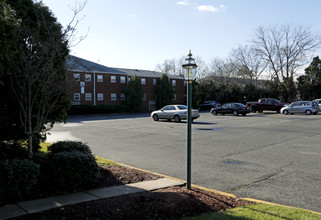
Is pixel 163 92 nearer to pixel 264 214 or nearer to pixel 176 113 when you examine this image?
pixel 176 113

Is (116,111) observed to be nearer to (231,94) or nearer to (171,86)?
(171,86)

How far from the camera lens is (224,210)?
4.78 metres

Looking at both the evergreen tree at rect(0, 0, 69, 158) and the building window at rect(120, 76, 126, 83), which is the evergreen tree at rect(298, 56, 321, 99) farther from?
the evergreen tree at rect(0, 0, 69, 158)

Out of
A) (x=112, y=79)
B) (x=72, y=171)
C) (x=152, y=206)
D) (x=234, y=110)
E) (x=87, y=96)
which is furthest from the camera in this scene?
(x=112, y=79)

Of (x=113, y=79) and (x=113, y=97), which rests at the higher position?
(x=113, y=79)

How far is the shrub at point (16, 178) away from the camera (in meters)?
4.75

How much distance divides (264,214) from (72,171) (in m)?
3.44

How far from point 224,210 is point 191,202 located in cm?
56

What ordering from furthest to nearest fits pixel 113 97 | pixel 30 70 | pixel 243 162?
pixel 113 97
pixel 243 162
pixel 30 70

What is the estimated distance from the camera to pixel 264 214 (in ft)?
14.6

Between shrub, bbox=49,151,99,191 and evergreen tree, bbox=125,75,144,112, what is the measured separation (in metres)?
42.0

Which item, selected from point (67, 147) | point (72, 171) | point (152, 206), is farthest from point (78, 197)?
point (67, 147)

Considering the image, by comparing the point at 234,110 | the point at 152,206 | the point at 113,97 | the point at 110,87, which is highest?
the point at 110,87

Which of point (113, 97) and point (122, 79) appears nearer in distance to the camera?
point (113, 97)
